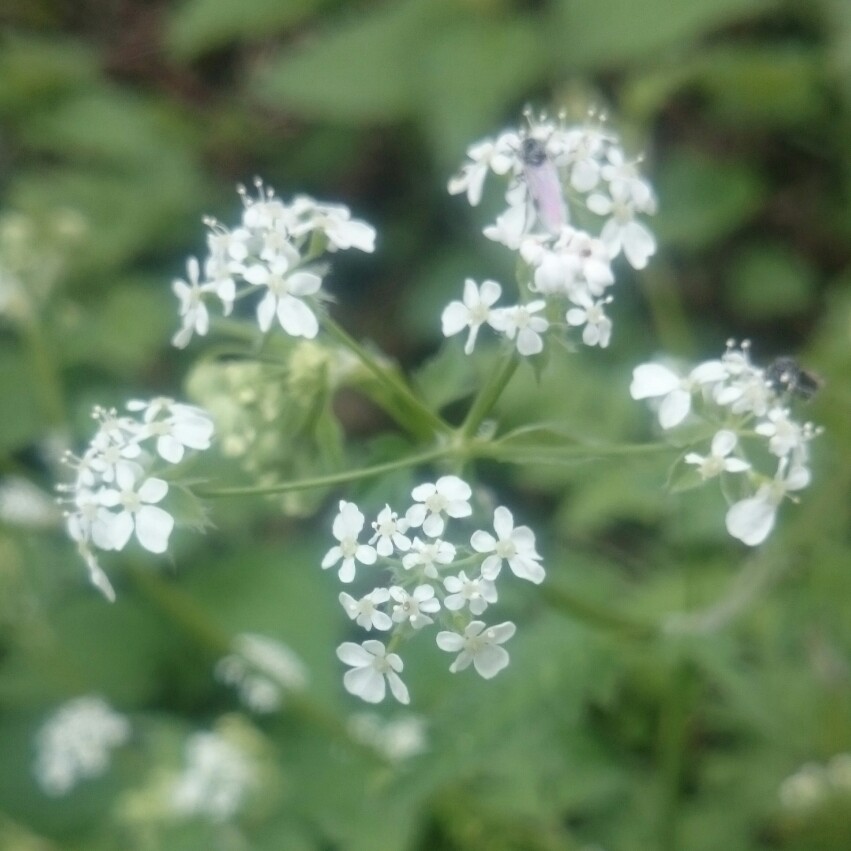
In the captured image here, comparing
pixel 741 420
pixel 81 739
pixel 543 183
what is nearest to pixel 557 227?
pixel 543 183

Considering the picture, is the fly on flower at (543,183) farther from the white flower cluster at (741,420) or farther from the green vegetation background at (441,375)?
the green vegetation background at (441,375)

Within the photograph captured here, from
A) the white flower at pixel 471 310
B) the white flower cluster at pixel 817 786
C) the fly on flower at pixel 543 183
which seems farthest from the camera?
the white flower cluster at pixel 817 786

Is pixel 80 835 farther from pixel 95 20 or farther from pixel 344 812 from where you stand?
pixel 95 20

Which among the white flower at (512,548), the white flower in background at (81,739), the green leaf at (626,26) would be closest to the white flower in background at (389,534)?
the white flower at (512,548)

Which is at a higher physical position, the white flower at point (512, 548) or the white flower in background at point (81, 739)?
the white flower in background at point (81, 739)

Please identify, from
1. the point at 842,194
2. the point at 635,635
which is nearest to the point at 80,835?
the point at 635,635

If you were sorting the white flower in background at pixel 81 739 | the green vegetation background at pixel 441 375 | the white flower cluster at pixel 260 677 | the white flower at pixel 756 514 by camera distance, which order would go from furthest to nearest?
the white flower in background at pixel 81 739 < the white flower cluster at pixel 260 677 < the green vegetation background at pixel 441 375 < the white flower at pixel 756 514

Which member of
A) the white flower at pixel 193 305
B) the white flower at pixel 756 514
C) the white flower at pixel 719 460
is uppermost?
the white flower at pixel 193 305

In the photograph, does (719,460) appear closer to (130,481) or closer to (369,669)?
(369,669)
